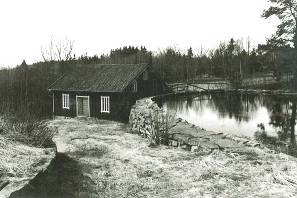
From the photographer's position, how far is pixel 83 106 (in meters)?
28.0

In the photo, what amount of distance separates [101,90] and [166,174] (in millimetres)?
17233

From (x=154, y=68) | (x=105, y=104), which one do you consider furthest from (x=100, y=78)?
(x=154, y=68)

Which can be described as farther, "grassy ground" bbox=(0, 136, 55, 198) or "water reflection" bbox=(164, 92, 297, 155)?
"water reflection" bbox=(164, 92, 297, 155)

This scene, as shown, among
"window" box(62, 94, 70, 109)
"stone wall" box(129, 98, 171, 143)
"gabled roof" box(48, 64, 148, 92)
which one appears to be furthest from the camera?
"window" box(62, 94, 70, 109)

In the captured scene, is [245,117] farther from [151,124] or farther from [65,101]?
[65,101]

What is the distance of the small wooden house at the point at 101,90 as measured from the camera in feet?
86.2

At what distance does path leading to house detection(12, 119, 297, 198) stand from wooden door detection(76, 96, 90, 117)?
14.0 m

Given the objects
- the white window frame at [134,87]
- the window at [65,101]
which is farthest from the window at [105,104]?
the window at [65,101]

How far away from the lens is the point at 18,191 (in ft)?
24.4

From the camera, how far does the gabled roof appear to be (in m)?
26.9

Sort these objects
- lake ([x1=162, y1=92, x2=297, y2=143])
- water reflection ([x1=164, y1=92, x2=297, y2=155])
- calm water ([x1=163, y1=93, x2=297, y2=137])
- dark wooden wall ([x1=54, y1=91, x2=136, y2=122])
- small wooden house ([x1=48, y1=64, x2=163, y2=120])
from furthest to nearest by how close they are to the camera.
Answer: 1. small wooden house ([x1=48, y1=64, x2=163, y2=120])
2. dark wooden wall ([x1=54, y1=91, x2=136, y2=122])
3. calm water ([x1=163, y1=93, x2=297, y2=137])
4. lake ([x1=162, y1=92, x2=297, y2=143])
5. water reflection ([x1=164, y1=92, x2=297, y2=155])

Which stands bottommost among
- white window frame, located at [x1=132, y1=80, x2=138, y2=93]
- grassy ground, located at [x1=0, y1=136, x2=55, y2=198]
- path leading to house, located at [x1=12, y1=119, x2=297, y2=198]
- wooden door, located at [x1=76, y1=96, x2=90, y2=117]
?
path leading to house, located at [x1=12, y1=119, x2=297, y2=198]

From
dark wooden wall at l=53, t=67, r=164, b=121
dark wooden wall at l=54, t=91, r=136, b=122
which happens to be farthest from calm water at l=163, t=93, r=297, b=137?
dark wooden wall at l=54, t=91, r=136, b=122

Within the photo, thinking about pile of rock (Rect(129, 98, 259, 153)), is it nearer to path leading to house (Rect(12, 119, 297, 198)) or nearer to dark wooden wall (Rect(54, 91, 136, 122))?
path leading to house (Rect(12, 119, 297, 198))
